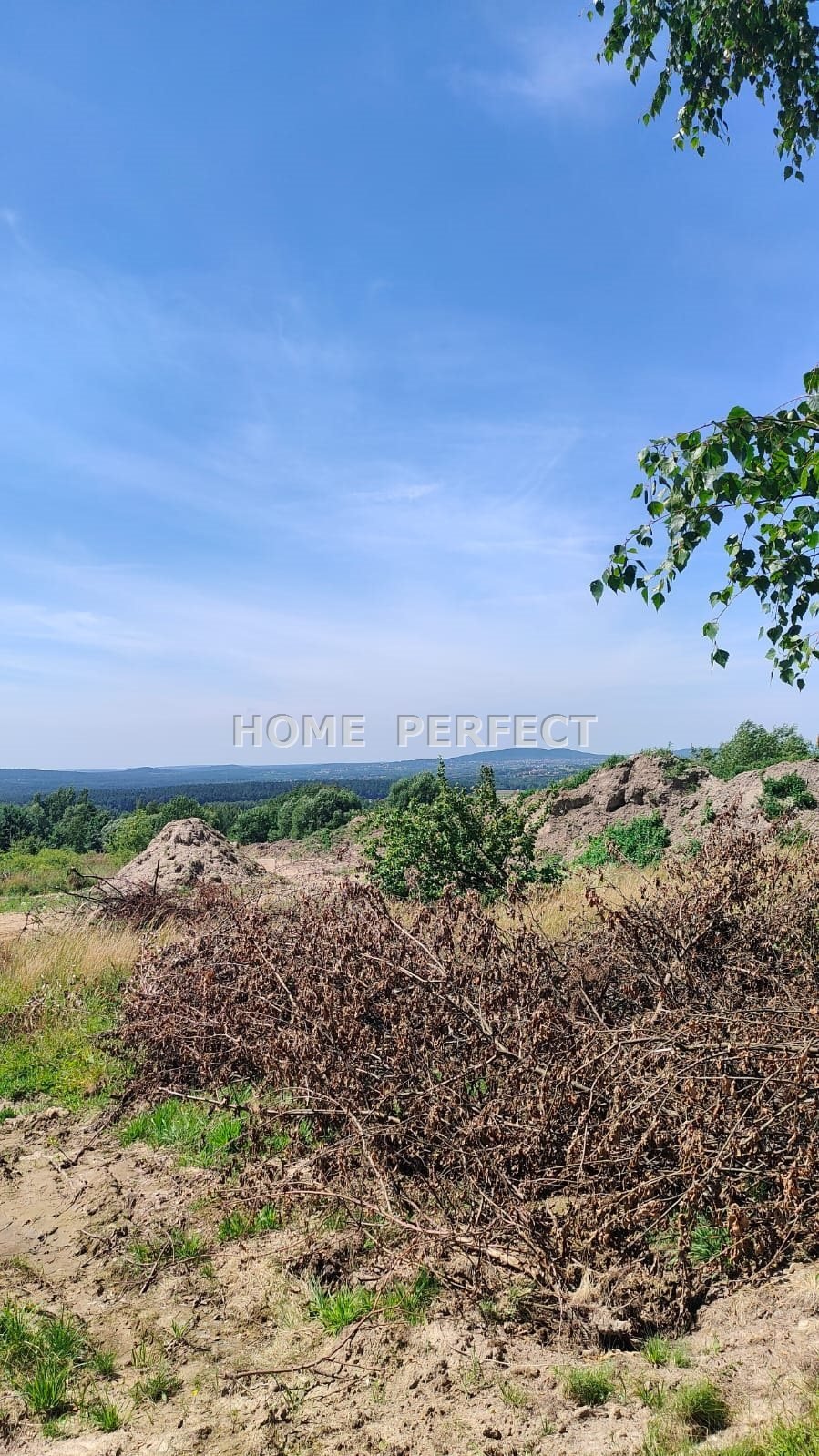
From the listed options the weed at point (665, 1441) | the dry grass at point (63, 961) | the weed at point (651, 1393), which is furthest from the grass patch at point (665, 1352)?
the dry grass at point (63, 961)

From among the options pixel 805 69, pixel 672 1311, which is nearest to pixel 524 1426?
pixel 672 1311

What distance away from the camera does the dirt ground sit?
2236 mm

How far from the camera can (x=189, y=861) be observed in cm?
1345

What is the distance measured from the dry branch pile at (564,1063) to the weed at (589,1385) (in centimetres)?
25

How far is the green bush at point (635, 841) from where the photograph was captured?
51.4 ft

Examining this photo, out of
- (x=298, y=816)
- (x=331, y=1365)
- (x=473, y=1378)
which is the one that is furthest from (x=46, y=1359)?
(x=298, y=816)

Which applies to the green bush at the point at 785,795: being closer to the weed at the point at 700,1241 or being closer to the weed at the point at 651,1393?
the weed at the point at 700,1241

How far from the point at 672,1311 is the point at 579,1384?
46 cm

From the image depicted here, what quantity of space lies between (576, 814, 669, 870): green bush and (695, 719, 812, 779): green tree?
4.03 metres

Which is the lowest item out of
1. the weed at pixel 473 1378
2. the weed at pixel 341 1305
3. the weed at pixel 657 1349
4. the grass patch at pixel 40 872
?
the grass patch at pixel 40 872

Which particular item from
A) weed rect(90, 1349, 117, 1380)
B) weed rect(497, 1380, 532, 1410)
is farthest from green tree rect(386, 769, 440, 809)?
weed rect(497, 1380, 532, 1410)

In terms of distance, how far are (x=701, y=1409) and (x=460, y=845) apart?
822 cm

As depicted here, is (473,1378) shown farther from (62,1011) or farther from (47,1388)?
(62,1011)

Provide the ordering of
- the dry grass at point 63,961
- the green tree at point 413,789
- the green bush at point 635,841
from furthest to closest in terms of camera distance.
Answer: the green tree at point 413,789 → the green bush at point 635,841 → the dry grass at point 63,961
